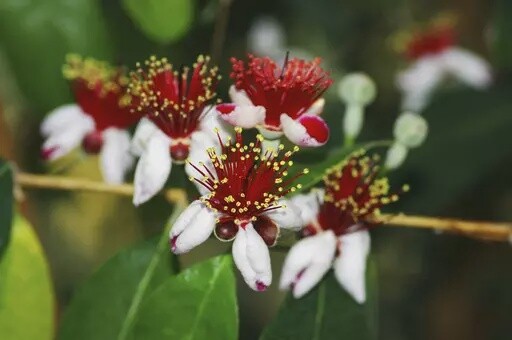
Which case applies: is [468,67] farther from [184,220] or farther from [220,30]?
[184,220]

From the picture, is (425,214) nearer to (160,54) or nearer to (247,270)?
(160,54)

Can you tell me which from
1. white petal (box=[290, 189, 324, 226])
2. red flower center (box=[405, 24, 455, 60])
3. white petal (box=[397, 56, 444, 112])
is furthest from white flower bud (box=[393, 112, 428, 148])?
red flower center (box=[405, 24, 455, 60])

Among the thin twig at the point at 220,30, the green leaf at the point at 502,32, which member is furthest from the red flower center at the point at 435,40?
the thin twig at the point at 220,30

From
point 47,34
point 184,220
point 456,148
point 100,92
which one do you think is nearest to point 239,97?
point 184,220

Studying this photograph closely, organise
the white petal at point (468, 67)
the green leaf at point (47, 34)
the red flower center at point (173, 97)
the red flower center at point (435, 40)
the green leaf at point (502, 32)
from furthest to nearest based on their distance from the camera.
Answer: the red flower center at point (435, 40)
the white petal at point (468, 67)
the green leaf at point (502, 32)
the green leaf at point (47, 34)
the red flower center at point (173, 97)

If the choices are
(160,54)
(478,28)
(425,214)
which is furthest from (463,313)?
(160,54)

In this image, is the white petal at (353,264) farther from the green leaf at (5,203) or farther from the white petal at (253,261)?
the green leaf at (5,203)
